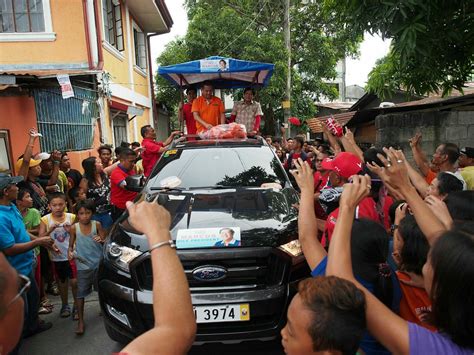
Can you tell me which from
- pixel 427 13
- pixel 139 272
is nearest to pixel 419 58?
pixel 427 13

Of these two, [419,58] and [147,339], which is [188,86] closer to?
[419,58]

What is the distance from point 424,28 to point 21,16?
28.5ft

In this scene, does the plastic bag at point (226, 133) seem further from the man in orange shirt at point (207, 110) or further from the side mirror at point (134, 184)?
the side mirror at point (134, 184)

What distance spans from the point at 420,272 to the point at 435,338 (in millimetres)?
518

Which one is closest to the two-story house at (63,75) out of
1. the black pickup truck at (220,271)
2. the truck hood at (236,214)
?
the truck hood at (236,214)

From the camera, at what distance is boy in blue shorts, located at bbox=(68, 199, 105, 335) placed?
3.44 metres

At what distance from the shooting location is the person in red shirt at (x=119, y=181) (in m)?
4.55

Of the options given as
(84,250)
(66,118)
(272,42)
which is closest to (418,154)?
(84,250)

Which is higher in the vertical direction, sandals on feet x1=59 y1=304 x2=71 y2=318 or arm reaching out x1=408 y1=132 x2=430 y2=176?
arm reaching out x1=408 y1=132 x2=430 y2=176

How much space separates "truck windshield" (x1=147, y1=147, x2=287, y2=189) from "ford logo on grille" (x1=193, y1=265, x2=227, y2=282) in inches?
49.1

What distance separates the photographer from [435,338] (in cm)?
120

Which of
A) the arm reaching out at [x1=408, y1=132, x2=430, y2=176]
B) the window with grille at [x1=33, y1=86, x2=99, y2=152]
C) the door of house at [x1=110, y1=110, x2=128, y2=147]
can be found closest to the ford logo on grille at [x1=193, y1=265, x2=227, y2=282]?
the arm reaching out at [x1=408, y1=132, x2=430, y2=176]

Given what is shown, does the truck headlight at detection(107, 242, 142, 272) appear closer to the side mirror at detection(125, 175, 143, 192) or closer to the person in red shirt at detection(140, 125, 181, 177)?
the side mirror at detection(125, 175, 143, 192)

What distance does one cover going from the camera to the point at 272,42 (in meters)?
13.1
